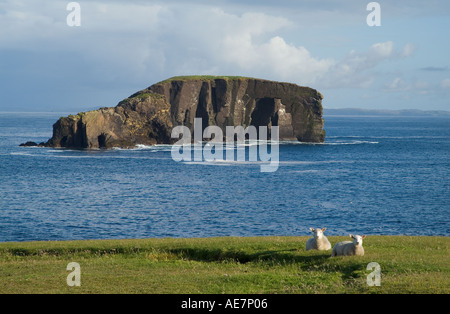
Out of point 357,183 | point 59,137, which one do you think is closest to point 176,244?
point 357,183

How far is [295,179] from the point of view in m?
109

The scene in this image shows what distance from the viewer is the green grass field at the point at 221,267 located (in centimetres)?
2223

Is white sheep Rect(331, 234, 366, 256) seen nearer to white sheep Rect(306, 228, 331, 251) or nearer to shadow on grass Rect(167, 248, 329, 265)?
shadow on grass Rect(167, 248, 329, 265)

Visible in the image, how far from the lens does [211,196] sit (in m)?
86.2

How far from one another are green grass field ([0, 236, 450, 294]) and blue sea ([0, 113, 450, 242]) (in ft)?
75.7

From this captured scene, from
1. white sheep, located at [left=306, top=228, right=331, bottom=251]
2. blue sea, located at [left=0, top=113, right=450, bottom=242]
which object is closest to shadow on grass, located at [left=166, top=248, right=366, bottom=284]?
Result: white sheep, located at [left=306, top=228, right=331, bottom=251]

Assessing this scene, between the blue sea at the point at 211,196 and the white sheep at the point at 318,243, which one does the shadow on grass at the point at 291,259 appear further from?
the blue sea at the point at 211,196

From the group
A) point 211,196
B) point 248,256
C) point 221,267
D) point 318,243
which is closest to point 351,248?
point 318,243

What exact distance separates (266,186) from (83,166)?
149 feet

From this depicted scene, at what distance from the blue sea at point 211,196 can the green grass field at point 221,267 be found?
23080 mm

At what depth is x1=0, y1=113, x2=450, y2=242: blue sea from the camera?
60719 mm

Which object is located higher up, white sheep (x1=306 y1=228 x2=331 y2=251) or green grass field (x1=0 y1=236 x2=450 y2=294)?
white sheep (x1=306 y1=228 x2=331 y2=251)

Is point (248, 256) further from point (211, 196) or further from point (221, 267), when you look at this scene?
point (211, 196)

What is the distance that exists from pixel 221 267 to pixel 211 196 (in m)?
58.4
